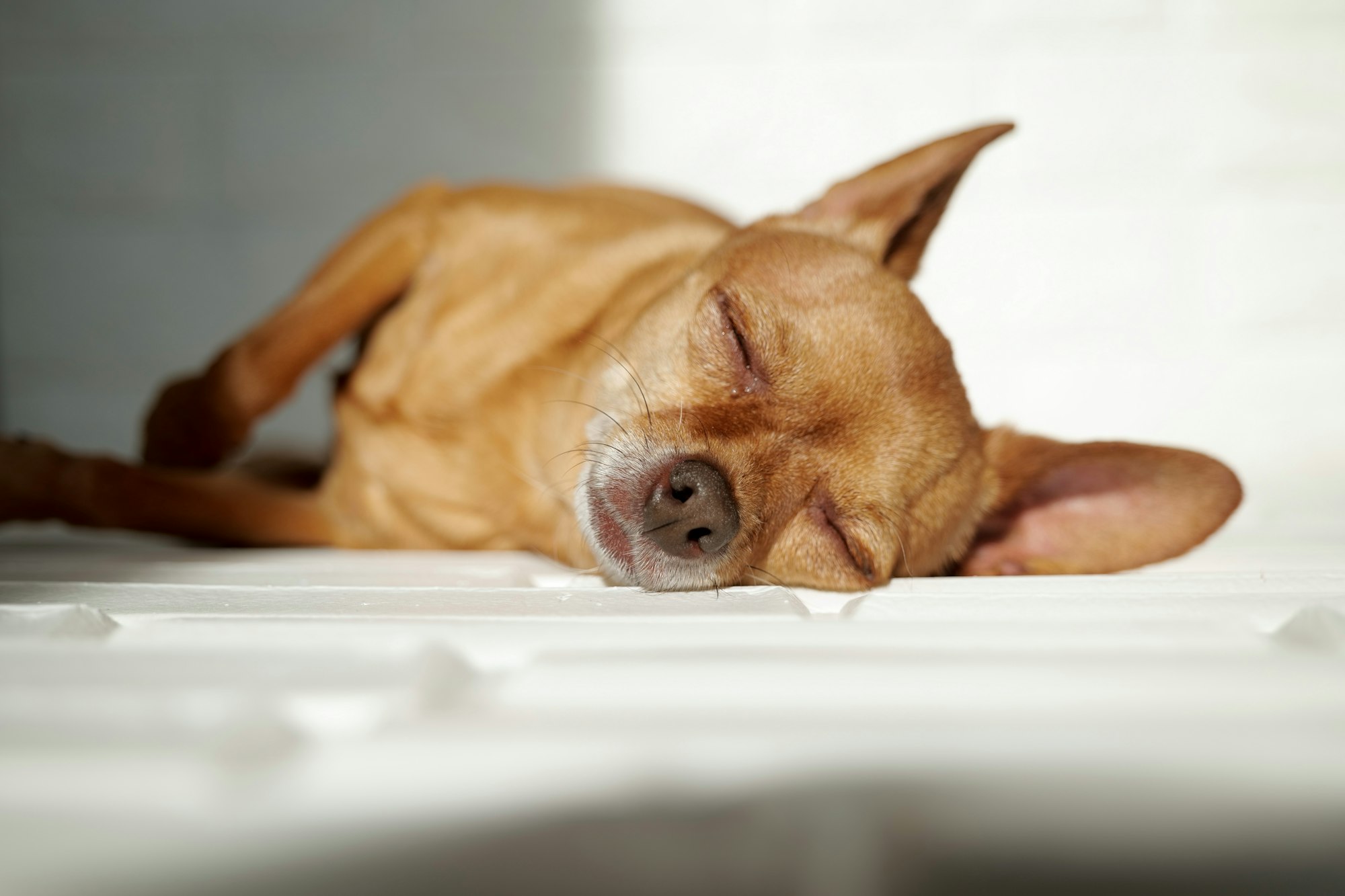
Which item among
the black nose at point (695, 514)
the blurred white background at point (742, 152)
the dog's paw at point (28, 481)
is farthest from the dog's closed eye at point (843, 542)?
the blurred white background at point (742, 152)

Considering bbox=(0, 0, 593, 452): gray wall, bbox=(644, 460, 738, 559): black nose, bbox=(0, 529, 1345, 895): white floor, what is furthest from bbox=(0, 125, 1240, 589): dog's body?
bbox=(0, 0, 593, 452): gray wall

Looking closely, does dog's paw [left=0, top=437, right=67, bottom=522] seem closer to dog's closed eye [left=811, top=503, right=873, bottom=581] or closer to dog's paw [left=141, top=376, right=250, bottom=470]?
dog's paw [left=141, top=376, right=250, bottom=470]

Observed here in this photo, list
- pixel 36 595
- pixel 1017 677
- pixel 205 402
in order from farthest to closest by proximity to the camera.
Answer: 1. pixel 205 402
2. pixel 36 595
3. pixel 1017 677

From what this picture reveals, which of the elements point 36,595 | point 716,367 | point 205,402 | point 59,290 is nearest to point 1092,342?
point 716,367

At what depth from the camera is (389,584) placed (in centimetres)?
141

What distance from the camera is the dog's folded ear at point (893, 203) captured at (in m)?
2.03

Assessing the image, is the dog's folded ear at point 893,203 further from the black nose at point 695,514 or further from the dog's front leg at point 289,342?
the dog's front leg at point 289,342

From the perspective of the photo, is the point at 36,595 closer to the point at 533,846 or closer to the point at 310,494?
the point at 533,846

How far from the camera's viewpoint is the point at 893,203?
2.09 m

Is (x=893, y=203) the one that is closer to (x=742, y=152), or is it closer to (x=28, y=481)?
(x=742, y=152)

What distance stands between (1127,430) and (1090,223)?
78 centimetres

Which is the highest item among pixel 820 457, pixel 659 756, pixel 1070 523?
pixel 659 756

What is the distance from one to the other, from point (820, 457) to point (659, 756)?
1.00 metres

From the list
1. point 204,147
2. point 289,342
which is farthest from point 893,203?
point 204,147
